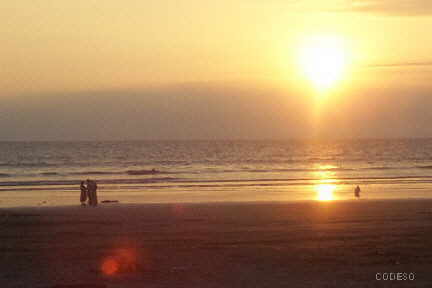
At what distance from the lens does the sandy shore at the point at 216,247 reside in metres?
13.2

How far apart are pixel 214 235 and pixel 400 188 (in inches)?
1011

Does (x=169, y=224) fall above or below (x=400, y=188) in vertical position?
below

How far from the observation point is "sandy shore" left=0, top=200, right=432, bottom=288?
43.3 feet

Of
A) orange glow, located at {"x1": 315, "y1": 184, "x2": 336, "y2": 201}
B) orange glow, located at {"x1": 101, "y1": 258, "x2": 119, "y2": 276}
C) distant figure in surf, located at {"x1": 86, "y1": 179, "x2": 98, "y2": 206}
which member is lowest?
orange glow, located at {"x1": 101, "y1": 258, "x2": 119, "y2": 276}

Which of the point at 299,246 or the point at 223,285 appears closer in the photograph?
the point at 223,285

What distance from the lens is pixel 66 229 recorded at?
20891mm

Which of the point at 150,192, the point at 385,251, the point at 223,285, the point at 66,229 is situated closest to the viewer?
the point at 223,285

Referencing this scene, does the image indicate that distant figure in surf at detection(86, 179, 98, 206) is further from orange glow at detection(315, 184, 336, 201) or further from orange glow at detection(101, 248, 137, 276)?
orange glow at detection(101, 248, 137, 276)

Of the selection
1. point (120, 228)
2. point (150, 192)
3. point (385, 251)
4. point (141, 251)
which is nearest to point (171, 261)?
point (141, 251)

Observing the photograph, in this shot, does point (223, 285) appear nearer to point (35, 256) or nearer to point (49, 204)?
point (35, 256)

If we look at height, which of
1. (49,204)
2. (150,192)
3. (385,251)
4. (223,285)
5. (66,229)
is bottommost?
(223,285)

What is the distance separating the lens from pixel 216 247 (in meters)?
16.9

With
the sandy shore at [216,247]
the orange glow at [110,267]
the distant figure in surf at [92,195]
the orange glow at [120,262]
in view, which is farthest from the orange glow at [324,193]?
the orange glow at [110,267]

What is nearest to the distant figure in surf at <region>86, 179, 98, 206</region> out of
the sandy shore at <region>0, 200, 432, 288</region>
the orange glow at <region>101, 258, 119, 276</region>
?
the sandy shore at <region>0, 200, 432, 288</region>
